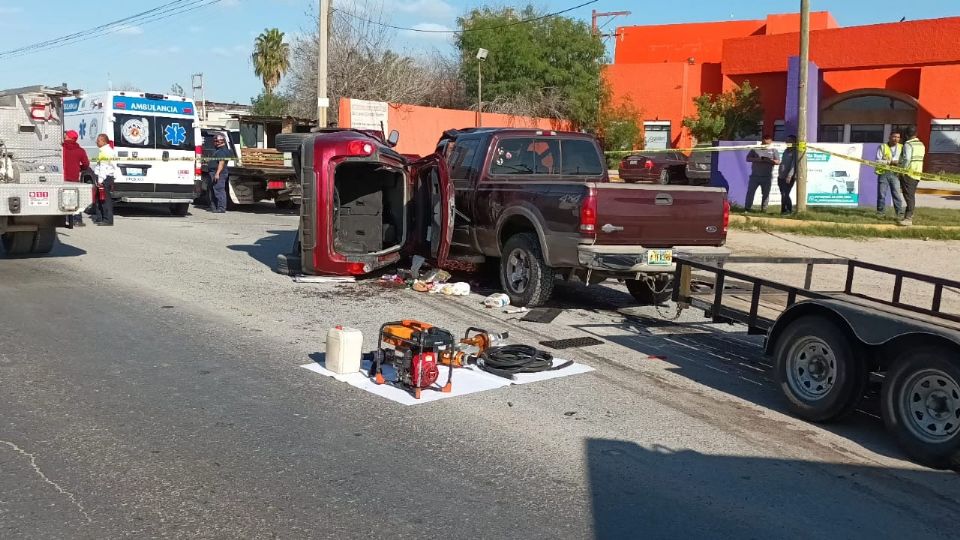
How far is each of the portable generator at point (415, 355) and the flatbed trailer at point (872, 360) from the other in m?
2.28

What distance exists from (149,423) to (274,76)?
53.6m

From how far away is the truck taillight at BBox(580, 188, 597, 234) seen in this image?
842 centimetres

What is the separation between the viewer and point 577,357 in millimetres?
7492

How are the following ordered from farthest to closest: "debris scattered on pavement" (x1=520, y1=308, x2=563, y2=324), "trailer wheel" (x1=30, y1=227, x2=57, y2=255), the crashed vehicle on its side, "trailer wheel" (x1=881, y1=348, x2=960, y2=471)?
"trailer wheel" (x1=30, y1=227, x2=57, y2=255), the crashed vehicle on its side, "debris scattered on pavement" (x1=520, y1=308, x2=563, y2=324), "trailer wheel" (x1=881, y1=348, x2=960, y2=471)

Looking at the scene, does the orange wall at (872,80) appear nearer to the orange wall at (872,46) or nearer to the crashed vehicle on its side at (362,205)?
the orange wall at (872,46)

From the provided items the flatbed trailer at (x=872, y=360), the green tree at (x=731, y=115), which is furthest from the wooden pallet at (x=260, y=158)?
the green tree at (x=731, y=115)

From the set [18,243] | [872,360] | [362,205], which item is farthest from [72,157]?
[872,360]

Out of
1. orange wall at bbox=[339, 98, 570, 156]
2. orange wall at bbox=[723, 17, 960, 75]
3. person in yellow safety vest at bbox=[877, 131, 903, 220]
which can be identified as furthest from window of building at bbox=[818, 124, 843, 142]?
person in yellow safety vest at bbox=[877, 131, 903, 220]

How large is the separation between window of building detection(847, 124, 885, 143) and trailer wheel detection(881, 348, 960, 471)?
31365mm

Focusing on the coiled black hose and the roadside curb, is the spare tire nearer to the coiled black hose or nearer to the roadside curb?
the coiled black hose

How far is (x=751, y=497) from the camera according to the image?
15.1ft

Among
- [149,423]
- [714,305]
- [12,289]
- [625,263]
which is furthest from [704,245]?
[12,289]

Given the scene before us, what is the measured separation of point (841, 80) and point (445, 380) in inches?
1240

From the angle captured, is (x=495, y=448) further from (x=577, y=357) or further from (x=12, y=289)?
(x=12, y=289)
